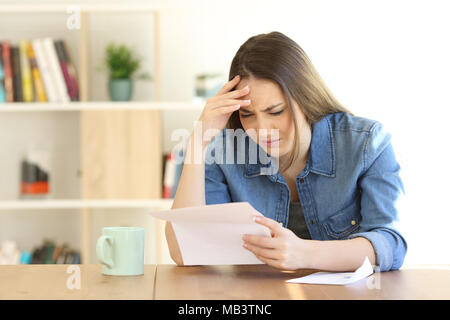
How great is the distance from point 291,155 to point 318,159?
69 mm

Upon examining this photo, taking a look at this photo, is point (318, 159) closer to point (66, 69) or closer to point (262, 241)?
point (262, 241)

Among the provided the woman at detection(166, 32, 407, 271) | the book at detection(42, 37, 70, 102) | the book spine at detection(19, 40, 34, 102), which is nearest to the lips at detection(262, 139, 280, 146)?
the woman at detection(166, 32, 407, 271)

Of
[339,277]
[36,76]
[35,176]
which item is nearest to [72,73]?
[36,76]

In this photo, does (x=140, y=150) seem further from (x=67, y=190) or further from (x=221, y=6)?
(x=221, y=6)

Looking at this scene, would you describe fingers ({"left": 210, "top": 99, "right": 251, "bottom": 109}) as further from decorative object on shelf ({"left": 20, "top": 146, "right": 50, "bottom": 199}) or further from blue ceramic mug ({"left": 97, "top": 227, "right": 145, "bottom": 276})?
decorative object on shelf ({"left": 20, "top": 146, "right": 50, "bottom": 199})

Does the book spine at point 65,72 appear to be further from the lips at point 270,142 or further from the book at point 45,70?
the lips at point 270,142

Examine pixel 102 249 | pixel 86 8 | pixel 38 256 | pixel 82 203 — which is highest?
pixel 86 8

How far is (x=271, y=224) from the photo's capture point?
1.07 m

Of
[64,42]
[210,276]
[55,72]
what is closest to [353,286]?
[210,276]

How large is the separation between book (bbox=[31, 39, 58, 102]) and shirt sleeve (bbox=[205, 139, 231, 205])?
4.89 ft

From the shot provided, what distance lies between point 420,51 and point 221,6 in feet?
3.38

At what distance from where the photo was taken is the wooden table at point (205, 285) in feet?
2.96

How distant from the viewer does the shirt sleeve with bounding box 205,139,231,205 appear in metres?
1.45

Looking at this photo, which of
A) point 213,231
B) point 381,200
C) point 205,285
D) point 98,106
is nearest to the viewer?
point 205,285
